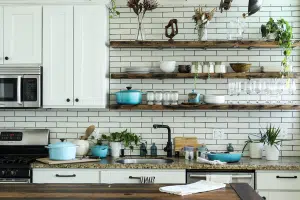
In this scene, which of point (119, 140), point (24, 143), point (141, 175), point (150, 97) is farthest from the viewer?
point (24, 143)

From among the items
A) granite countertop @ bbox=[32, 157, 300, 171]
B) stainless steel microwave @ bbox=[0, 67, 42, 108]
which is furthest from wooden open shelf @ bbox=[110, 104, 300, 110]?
stainless steel microwave @ bbox=[0, 67, 42, 108]

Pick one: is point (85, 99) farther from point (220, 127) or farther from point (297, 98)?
point (297, 98)

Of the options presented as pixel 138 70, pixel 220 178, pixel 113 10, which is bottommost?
pixel 220 178

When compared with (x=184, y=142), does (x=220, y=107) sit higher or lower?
higher

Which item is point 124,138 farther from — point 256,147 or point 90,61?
point 256,147

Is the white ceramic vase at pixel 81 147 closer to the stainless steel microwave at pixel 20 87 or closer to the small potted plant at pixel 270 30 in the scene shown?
the stainless steel microwave at pixel 20 87

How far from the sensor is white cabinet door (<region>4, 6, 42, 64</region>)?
5551 mm

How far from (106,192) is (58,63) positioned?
8.27 feet

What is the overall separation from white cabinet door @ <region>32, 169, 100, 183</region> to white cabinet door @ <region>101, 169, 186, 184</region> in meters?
0.11

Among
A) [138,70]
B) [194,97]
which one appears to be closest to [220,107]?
[194,97]

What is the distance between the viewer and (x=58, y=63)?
554cm

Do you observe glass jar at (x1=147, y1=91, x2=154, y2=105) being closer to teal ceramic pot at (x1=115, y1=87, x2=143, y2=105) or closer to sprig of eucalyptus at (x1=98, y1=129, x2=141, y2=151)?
teal ceramic pot at (x1=115, y1=87, x2=143, y2=105)

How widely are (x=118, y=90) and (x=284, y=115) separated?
204cm

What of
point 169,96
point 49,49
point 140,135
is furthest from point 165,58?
point 49,49
